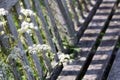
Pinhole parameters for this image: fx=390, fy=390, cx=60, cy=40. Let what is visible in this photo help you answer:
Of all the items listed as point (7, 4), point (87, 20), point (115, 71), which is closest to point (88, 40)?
point (87, 20)

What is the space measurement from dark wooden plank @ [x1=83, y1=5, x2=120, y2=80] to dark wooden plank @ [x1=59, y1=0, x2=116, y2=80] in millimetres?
98

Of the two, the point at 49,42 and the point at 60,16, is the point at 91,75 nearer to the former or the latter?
the point at 49,42

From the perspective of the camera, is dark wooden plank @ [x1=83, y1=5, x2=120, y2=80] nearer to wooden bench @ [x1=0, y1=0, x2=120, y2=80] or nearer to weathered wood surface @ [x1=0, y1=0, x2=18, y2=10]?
wooden bench @ [x1=0, y1=0, x2=120, y2=80]

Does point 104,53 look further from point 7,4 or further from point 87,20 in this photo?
point 7,4

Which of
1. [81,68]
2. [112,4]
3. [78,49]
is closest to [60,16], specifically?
[78,49]

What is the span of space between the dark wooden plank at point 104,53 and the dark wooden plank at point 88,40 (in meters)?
0.10

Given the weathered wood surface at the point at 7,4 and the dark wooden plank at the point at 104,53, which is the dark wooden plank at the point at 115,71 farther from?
the weathered wood surface at the point at 7,4

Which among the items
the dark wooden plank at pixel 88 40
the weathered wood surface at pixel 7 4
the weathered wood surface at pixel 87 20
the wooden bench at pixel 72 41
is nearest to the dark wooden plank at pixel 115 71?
the wooden bench at pixel 72 41

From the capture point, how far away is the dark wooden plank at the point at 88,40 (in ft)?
12.5

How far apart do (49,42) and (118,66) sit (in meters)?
0.75

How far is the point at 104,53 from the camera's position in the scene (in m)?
4.13

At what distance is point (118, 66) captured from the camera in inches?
152

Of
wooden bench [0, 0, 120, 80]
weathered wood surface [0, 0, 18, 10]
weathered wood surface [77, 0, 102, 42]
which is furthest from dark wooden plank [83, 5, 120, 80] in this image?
weathered wood surface [0, 0, 18, 10]

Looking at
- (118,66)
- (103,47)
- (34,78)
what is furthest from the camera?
(103,47)
